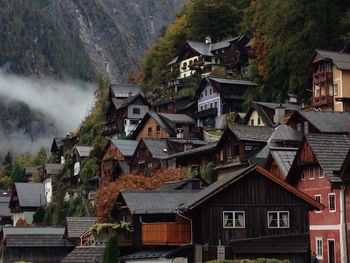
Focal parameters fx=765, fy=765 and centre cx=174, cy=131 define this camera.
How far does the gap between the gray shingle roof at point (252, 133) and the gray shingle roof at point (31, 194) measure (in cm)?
5940

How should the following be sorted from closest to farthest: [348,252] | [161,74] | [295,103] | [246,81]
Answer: [348,252]
[295,103]
[246,81]
[161,74]

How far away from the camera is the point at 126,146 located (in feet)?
344

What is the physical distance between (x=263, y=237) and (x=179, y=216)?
5792mm

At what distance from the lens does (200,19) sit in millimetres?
143375

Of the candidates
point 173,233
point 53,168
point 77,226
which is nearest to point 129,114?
point 53,168

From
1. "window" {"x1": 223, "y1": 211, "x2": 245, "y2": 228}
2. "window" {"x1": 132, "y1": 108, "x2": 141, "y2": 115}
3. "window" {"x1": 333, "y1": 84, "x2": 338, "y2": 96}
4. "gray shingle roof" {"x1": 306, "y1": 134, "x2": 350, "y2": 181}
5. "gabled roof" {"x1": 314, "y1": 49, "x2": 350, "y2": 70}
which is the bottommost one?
"window" {"x1": 223, "y1": 211, "x2": 245, "y2": 228}

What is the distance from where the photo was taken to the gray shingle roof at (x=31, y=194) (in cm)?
12675

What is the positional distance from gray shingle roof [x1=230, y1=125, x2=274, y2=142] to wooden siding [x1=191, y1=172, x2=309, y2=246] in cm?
2337

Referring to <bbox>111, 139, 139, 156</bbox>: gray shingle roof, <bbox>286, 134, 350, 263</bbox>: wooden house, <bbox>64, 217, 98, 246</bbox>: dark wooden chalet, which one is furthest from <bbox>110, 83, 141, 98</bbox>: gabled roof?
<bbox>286, 134, 350, 263</bbox>: wooden house

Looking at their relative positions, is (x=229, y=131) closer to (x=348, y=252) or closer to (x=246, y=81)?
(x=348, y=252)

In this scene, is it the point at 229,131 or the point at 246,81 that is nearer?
the point at 229,131

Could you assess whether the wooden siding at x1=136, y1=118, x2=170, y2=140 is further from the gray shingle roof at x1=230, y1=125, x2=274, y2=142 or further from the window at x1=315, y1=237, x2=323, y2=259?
the window at x1=315, y1=237, x2=323, y2=259

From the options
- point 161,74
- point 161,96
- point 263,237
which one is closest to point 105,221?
point 263,237

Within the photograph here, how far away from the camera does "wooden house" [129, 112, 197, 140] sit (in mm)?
104319
